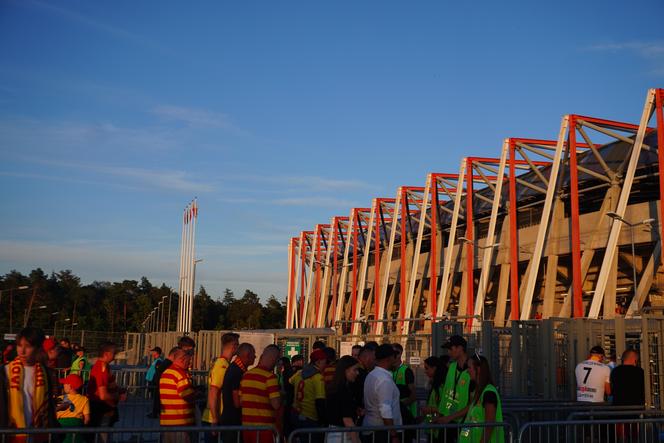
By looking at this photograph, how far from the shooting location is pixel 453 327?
55.3 feet

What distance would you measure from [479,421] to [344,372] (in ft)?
5.57

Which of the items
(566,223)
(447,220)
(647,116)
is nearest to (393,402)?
(647,116)

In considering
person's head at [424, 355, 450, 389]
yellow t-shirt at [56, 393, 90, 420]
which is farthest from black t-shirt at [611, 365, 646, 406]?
yellow t-shirt at [56, 393, 90, 420]

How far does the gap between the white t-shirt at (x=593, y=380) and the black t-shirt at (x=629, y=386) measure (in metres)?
0.91

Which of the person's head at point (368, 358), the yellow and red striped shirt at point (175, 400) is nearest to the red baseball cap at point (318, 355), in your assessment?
the person's head at point (368, 358)

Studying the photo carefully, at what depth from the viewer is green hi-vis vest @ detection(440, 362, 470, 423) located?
8523 millimetres

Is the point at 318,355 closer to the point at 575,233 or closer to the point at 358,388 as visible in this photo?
the point at 358,388

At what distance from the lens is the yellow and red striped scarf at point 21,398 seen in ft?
22.9

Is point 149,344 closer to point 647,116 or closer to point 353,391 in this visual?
point 647,116

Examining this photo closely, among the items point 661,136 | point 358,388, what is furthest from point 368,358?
point 661,136

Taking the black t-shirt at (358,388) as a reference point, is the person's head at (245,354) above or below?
above

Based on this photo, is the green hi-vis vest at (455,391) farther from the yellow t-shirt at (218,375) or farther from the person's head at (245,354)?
the yellow t-shirt at (218,375)

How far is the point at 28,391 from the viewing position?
7.11 metres

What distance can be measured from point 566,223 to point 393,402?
35.1 m
